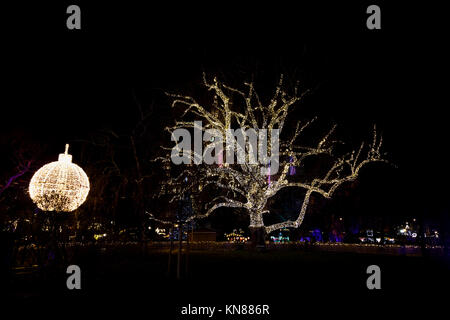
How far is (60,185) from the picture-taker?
10281mm

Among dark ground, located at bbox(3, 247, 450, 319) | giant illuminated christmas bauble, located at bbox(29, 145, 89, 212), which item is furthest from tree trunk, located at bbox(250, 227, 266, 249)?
giant illuminated christmas bauble, located at bbox(29, 145, 89, 212)

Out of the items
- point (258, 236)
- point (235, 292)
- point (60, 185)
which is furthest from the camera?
point (258, 236)

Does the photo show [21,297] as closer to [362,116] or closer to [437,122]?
[437,122]

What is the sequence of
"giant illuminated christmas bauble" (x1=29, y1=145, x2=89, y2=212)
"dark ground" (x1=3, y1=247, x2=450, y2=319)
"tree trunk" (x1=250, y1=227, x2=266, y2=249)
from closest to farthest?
"dark ground" (x1=3, y1=247, x2=450, y2=319)
"giant illuminated christmas bauble" (x1=29, y1=145, x2=89, y2=212)
"tree trunk" (x1=250, y1=227, x2=266, y2=249)

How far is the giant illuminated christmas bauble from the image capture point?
32.4 ft

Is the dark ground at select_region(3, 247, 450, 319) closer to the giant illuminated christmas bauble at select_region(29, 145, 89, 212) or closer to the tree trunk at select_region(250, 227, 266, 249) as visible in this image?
the giant illuminated christmas bauble at select_region(29, 145, 89, 212)

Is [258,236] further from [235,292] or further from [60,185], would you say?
[235,292]

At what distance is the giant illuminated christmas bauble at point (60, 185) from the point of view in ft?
32.4

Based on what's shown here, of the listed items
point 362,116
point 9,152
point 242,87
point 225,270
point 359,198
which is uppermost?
point 242,87

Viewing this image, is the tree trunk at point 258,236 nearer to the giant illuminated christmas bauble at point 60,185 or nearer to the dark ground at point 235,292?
the dark ground at point 235,292

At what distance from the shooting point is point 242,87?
19.1m

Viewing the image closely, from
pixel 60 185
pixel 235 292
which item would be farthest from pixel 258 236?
pixel 235 292

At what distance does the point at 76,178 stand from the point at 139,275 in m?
3.84

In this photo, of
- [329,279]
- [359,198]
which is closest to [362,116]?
[359,198]
